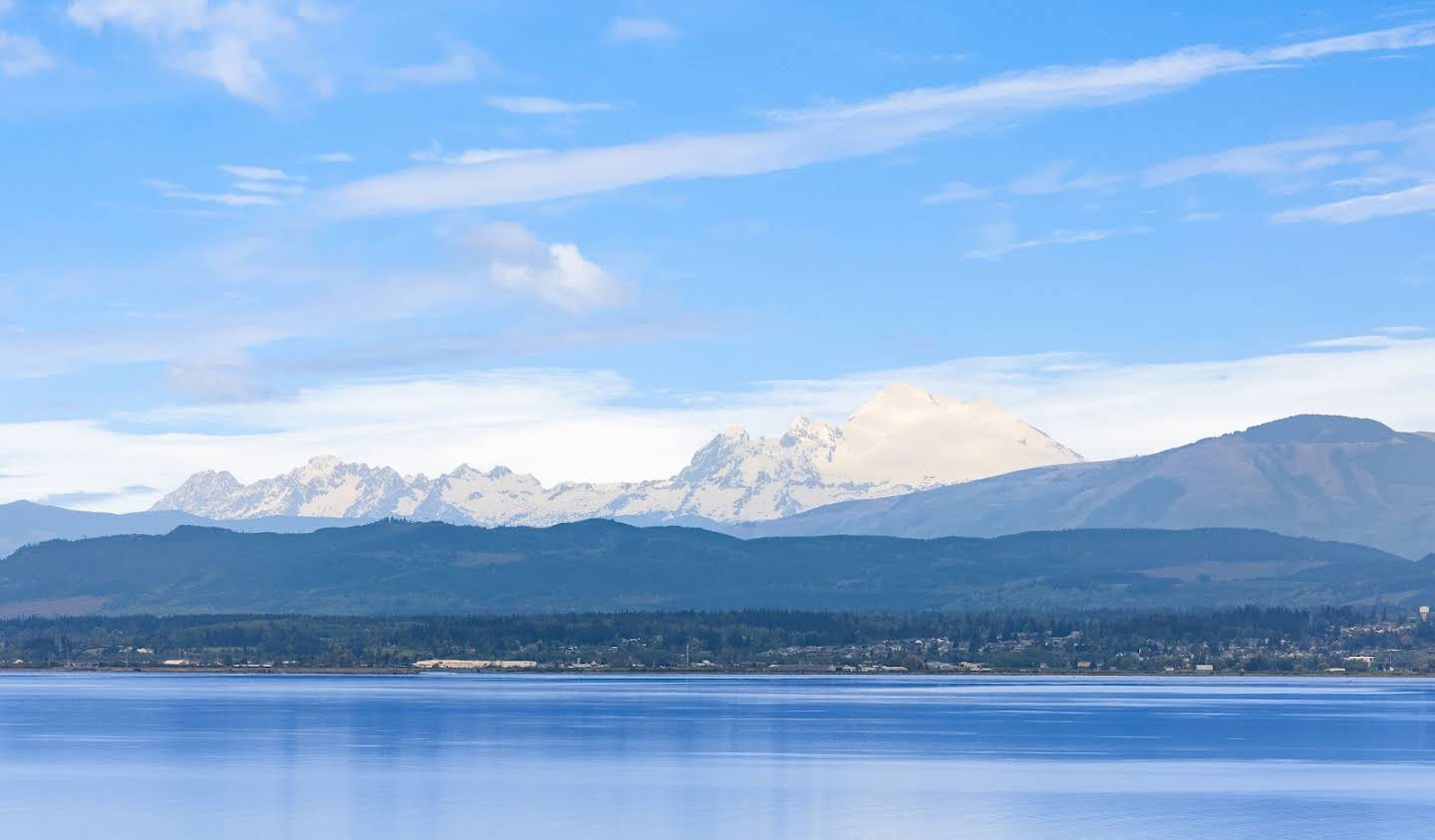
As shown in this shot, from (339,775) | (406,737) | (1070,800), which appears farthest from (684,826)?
(406,737)

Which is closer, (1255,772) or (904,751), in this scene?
(1255,772)

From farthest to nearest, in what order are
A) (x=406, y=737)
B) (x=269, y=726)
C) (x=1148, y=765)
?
(x=269, y=726) < (x=406, y=737) < (x=1148, y=765)

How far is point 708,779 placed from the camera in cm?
12825

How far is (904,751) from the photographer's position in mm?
151250

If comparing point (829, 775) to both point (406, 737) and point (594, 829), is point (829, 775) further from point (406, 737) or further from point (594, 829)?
point (406, 737)

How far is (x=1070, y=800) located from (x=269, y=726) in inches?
3351

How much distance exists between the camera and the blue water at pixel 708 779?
4055 inches

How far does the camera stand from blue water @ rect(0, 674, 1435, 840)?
103m

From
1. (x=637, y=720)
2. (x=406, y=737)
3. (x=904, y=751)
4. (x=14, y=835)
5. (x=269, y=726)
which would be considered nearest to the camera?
(x=14, y=835)

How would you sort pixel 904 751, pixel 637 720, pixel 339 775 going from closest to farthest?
pixel 339 775, pixel 904 751, pixel 637 720

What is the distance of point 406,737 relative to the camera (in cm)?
16512

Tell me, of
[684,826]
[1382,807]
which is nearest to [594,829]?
[684,826]

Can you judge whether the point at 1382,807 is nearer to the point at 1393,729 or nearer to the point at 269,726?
the point at 1393,729

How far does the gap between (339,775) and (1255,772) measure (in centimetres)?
5491
